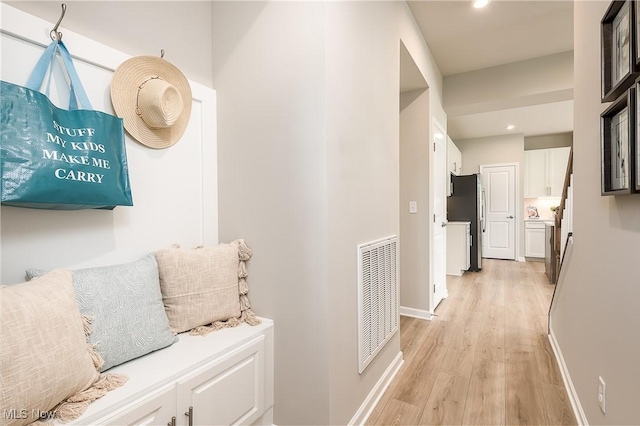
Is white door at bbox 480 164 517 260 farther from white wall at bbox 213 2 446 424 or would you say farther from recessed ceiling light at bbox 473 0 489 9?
white wall at bbox 213 2 446 424

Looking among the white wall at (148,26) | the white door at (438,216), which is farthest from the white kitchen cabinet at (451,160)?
the white wall at (148,26)

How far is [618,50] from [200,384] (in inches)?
76.0

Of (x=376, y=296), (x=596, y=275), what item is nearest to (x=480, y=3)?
(x=596, y=275)

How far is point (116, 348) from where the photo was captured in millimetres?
1091

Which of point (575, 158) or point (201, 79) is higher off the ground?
point (201, 79)

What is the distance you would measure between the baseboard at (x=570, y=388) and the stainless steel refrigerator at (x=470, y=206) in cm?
297

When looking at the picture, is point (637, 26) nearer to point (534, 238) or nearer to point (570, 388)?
point (570, 388)

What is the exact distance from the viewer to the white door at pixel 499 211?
6457 millimetres

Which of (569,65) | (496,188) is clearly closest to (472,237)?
(496,188)

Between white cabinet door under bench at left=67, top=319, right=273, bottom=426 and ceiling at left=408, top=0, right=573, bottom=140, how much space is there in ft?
9.03

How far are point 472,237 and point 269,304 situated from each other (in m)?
4.81

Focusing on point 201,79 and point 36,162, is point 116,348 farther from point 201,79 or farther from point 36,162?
point 201,79

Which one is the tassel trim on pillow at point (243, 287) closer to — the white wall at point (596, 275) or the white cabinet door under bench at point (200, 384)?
the white cabinet door under bench at point (200, 384)

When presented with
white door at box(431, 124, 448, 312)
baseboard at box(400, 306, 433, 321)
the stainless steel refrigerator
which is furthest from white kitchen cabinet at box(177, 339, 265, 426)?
the stainless steel refrigerator
